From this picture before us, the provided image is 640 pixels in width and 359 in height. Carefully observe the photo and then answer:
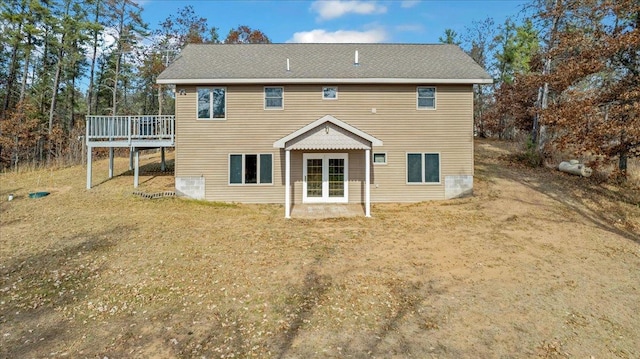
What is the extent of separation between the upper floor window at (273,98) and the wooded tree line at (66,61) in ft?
31.9

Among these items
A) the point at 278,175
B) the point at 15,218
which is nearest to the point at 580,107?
the point at 278,175

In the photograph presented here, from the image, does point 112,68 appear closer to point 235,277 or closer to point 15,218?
point 15,218

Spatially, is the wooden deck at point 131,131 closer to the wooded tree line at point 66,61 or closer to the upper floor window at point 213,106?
the upper floor window at point 213,106

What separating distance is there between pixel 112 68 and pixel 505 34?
3402cm

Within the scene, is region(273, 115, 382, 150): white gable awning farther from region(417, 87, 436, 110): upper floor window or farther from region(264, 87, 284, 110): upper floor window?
region(417, 87, 436, 110): upper floor window

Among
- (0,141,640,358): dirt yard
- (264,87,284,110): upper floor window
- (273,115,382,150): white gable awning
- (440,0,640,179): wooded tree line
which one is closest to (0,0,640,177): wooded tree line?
(440,0,640,179): wooded tree line

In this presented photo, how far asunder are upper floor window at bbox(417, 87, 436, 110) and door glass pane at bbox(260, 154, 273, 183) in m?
6.36

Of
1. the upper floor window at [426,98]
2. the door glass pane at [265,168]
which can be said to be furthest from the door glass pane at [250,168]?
the upper floor window at [426,98]

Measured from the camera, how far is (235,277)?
664 cm

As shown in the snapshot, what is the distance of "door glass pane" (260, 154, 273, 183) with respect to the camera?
1332 centimetres

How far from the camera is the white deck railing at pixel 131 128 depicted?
553 inches

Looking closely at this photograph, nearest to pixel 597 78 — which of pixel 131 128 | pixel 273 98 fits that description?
pixel 273 98

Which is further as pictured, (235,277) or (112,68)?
(112,68)

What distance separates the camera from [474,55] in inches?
1300
